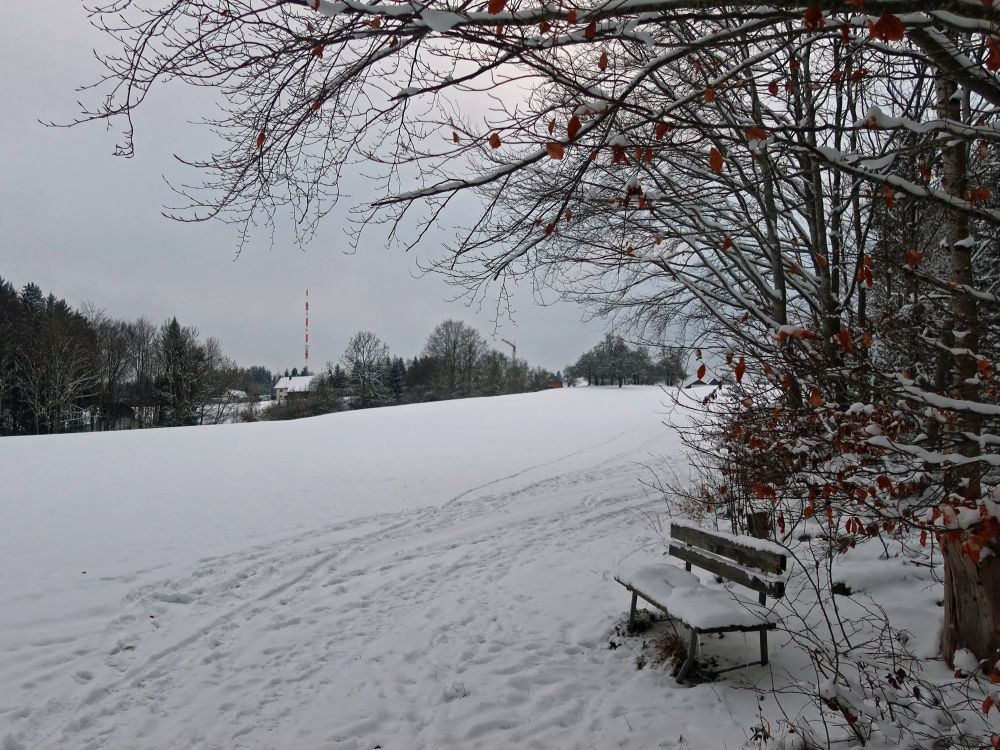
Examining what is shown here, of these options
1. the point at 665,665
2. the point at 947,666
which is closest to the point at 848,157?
the point at 947,666

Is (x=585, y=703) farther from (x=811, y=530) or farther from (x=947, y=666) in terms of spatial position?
(x=811, y=530)

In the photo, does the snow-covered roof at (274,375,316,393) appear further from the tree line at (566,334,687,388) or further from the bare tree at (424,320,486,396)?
the tree line at (566,334,687,388)

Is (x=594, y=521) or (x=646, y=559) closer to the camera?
(x=646, y=559)

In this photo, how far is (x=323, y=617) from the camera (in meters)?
5.31

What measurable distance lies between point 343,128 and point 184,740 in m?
4.11

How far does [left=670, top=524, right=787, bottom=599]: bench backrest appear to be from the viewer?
4098 mm

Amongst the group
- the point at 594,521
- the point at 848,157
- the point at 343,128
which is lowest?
the point at 594,521

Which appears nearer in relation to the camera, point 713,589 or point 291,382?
point 713,589

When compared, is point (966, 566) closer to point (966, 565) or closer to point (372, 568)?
point (966, 565)

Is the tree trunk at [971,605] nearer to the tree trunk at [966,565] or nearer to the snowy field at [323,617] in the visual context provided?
the tree trunk at [966,565]

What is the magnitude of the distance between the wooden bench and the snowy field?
0.43m

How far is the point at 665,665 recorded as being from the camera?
4.09m

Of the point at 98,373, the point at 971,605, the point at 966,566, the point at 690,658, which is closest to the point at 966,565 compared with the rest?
the point at 966,566

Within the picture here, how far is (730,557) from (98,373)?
1998 inches
